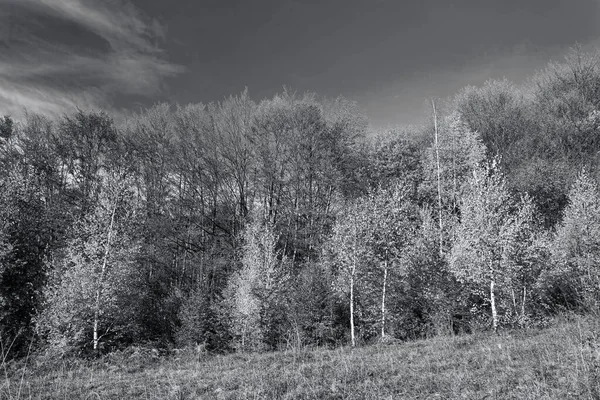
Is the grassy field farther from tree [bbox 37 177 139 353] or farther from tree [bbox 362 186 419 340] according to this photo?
tree [bbox 362 186 419 340]

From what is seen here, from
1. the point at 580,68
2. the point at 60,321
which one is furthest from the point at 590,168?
the point at 60,321

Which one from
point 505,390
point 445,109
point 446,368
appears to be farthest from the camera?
point 445,109

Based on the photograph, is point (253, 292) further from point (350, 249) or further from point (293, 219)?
point (293, 219)

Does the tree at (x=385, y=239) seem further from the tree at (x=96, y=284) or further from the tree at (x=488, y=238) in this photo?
the tree at (x=96, y=284)

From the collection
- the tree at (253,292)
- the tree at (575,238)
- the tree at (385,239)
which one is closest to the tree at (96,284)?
the tree at (253,292)

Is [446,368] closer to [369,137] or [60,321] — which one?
[60,321]

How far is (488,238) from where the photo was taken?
16.6 meters

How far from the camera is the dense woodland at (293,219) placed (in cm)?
1933

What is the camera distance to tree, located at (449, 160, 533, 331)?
16.4m

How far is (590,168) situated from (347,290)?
77.9 feet

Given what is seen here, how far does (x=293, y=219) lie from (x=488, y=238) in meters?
17.6

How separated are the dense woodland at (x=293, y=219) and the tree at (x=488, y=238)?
10 centimetres

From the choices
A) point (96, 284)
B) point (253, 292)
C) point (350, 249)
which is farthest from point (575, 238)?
point (96, 284)

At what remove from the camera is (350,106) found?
109 ft
